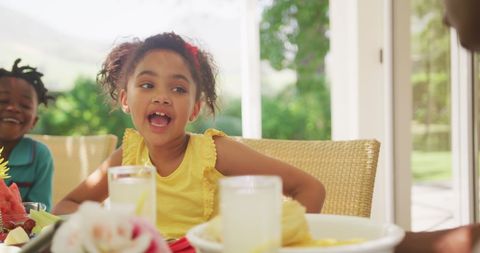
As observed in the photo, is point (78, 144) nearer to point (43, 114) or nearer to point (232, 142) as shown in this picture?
point (232, 142)

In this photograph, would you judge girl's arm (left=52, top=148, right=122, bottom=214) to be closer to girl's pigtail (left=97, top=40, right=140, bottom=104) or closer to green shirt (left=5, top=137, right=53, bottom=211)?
girl's pigtail (left=97, top=40, right=140, bottom=104)

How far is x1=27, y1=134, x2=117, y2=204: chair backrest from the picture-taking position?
7.48ft

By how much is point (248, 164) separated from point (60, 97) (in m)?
5.41

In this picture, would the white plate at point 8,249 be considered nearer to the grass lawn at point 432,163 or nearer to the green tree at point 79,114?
the grass lawn at point 432,163

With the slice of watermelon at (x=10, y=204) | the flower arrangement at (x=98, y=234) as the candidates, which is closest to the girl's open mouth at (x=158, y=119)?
the slice of watermelon at (x=10, y=204)

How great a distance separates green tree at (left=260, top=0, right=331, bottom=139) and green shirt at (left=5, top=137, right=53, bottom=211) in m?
6.08

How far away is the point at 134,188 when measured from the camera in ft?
2.98

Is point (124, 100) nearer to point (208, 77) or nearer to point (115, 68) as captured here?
point (115, 68)

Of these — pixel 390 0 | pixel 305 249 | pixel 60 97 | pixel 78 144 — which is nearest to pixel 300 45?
pixel 60 97

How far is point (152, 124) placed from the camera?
155 centimetres

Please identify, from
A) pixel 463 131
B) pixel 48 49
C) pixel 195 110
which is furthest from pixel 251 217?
pixel 48 49

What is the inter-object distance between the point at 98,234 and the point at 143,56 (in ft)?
3.16

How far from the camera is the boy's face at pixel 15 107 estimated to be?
203 centimetres

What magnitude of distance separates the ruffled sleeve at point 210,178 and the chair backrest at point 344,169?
27 centimetres
